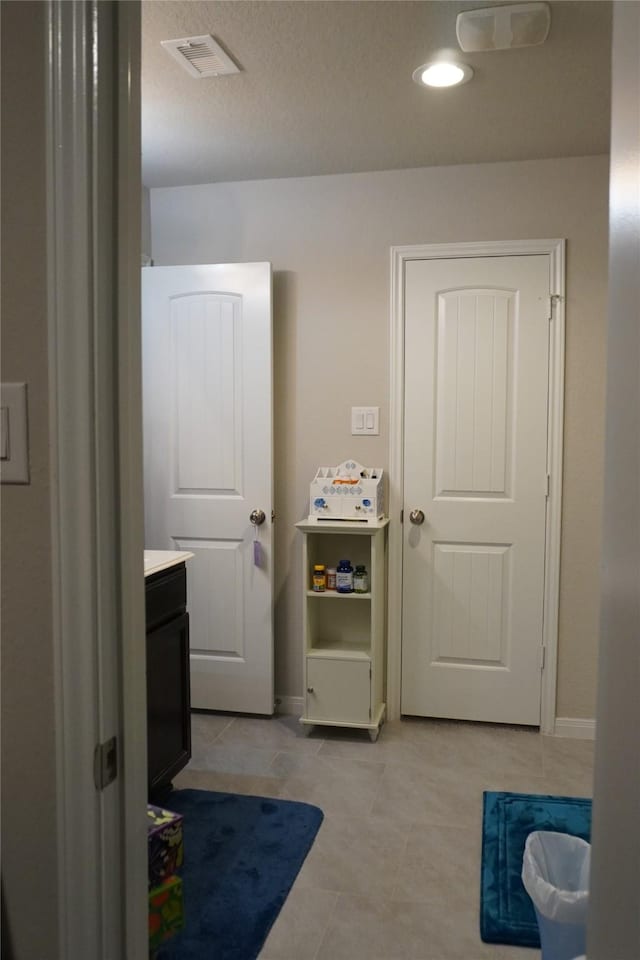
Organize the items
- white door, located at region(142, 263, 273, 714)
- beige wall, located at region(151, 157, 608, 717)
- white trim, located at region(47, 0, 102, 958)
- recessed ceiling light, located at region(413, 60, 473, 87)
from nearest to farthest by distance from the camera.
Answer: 1. white trim, located at region(47, 0, 102, 958)
2. recessed ceiling light, located at region(413, 60, 473, 87)
3. beige wall, located at region(151, 157, 608, 717)
4. white door, located at region(142, 263, 273, 714)

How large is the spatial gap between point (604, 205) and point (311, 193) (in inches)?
51.1

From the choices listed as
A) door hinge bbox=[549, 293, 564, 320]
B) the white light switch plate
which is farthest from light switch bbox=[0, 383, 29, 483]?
door hinge bbox=[549, 293, 564, 320]

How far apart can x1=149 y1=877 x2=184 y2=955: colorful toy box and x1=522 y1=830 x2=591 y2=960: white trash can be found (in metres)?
0.84

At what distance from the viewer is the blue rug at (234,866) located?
2.02 metres

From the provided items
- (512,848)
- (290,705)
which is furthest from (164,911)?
(290,705)

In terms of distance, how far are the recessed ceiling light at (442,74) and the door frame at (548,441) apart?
93 cm

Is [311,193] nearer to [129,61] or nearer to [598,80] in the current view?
[598,80]

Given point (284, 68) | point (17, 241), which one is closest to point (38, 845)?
point (17, 241)

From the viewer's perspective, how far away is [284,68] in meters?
2.42

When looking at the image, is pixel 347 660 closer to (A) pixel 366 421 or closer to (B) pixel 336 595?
(B) pixel 336 595

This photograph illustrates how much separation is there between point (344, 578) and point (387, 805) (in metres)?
0.98

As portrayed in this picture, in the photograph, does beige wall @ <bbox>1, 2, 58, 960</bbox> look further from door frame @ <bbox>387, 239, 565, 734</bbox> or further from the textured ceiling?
door frame @ <bbox>387, 239, 565, 734</bbox>

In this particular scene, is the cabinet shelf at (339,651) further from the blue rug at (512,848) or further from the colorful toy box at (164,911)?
the colorful toy box at (164,911)

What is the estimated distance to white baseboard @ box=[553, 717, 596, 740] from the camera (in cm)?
337
